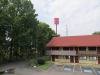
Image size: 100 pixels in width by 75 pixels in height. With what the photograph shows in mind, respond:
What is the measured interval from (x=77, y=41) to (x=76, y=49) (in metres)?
2.52

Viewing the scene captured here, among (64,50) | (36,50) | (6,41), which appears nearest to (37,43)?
(36,50)

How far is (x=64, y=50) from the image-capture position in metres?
50.1

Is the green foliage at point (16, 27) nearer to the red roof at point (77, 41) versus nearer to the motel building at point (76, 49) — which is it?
the red roof at point (77, 41)

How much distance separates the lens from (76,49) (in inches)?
1905

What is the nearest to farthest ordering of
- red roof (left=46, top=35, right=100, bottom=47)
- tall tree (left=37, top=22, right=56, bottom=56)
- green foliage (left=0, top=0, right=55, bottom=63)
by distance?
green foliage (left=0, top=0, right=55, bottom=63)
red roof (left=46, top=35, right=100, bottom=47)
tall tree (left=37, top=22, right=56, bottom=56)

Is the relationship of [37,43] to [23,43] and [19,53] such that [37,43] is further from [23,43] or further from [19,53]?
[23,43]

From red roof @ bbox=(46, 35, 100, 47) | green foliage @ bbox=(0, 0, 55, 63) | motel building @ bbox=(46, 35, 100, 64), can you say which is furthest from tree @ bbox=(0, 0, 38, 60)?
motel building @ bbox=(46, 35, 100, 64)

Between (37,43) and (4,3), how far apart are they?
21.2 m

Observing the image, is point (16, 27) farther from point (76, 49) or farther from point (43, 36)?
point (76, 49)

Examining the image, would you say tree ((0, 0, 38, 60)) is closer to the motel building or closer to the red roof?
the red roof

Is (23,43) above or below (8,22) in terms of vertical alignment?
below

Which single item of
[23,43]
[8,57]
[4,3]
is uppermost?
[4,3]

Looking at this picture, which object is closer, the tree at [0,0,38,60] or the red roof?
the tree at [0,0,38,60]

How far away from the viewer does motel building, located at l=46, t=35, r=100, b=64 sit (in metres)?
45.7
